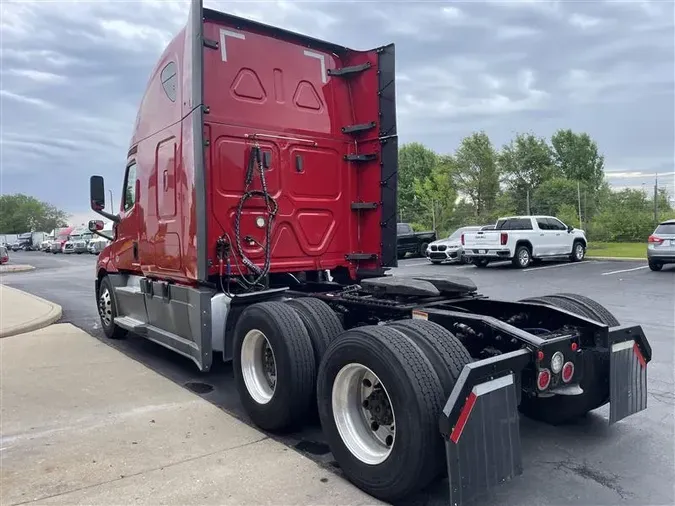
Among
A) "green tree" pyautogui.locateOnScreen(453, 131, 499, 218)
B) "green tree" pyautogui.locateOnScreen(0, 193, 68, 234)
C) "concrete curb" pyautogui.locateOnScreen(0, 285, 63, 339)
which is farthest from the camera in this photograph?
"green tree" pyautogui.locateOnScreen(0, 193, 68, 234)

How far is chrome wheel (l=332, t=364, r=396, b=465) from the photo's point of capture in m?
3.31

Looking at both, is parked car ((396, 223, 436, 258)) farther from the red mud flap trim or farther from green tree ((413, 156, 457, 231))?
the red mud flap trim

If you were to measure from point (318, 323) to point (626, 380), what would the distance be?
213 cm

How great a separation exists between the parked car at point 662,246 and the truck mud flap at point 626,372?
13.8m

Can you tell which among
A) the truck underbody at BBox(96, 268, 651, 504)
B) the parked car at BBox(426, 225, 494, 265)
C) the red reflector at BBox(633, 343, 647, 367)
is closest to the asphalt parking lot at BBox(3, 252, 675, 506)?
the truck underbody at BBox(96, 268, 651, 504)

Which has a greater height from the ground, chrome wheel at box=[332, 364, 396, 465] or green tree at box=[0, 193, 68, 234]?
green tree at box=[0, 193, 68, 234]

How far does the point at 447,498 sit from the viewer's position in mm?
3205

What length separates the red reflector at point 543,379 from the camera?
321 cm

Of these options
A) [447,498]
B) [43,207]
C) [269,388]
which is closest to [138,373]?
[269,388]

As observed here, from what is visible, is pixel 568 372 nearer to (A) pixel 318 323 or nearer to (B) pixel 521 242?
(A) pixel 318 323

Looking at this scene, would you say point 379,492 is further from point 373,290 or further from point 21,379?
point 21,379

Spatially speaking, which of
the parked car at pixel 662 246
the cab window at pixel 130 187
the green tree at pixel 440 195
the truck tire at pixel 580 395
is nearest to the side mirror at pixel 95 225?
the cab window at pixel 130 187

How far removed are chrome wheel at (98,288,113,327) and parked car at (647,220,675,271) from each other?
48.3ft

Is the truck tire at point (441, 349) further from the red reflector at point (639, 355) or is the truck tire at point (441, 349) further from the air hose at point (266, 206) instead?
the air hose at point (266, 206)
